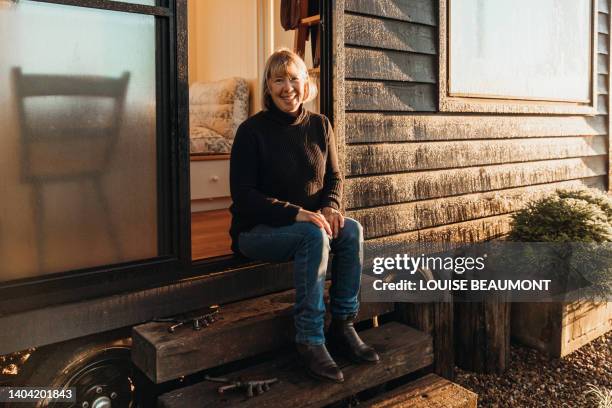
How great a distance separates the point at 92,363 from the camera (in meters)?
2.21

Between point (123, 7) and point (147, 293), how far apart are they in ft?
3.56

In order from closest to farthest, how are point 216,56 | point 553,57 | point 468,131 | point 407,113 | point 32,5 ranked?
1. point 32,5
2. point 407,113
3. point 468,131
4. point 553,57
5. point 216,56

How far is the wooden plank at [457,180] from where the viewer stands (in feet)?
10.2

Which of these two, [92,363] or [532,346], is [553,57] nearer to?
[532,346]

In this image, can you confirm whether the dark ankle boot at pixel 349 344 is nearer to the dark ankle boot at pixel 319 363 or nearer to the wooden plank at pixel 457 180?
the dark ankle boot at pixel 319 363

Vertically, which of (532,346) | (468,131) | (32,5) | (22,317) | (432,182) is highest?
(32,5)

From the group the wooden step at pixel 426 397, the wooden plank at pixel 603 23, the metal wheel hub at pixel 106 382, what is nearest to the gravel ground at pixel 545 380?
the wooden step at pixel 426 397

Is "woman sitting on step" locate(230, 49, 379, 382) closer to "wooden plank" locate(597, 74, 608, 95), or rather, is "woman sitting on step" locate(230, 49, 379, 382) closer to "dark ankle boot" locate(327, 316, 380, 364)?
"dark ankle boot" locate(327, 316, 380, 364)

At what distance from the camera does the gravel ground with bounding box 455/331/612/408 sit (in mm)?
2787

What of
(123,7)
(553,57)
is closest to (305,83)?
(123,7)

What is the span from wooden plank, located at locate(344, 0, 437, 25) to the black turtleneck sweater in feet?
2.72

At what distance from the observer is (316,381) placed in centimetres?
207

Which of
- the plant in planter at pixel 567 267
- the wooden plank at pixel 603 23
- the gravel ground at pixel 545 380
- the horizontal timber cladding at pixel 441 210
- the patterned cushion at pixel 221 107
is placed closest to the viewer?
the gravel ground at pixel 545 380

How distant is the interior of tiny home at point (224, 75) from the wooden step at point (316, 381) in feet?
2.76
